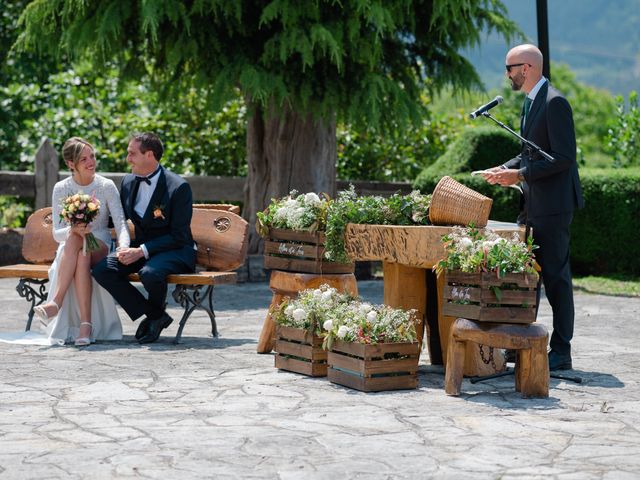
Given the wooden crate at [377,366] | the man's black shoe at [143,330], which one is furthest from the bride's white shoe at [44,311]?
the wooden crate at [377,366]

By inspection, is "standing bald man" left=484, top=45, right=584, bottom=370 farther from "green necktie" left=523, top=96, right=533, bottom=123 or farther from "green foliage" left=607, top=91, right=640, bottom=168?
"green foliage" left=607, top=91, right=640, bottom=168

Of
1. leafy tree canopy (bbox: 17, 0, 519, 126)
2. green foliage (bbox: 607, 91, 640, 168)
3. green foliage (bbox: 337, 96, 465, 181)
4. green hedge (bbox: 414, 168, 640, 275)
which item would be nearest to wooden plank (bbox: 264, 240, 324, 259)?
leafy tree canopy (bbox: 17, 0, 519, 126)

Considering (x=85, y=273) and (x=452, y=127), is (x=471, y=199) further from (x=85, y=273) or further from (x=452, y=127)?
(x=452, y=127)

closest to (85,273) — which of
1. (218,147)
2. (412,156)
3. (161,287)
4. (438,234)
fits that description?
(161,287)

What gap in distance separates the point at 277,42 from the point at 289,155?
6.08 feet

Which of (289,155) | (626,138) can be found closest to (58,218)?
(289,155)

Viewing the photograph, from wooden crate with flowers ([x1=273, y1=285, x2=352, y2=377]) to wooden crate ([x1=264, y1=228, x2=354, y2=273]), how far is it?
467 mm

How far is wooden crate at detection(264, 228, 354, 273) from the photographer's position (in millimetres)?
8074

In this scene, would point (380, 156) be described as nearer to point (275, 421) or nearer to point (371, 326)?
point (371, 326)

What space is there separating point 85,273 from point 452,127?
34.0ft

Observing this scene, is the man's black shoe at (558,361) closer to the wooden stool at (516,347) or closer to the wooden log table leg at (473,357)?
the wooden log table leg at (473,357)

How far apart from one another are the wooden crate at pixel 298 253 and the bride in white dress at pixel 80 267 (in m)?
1.28

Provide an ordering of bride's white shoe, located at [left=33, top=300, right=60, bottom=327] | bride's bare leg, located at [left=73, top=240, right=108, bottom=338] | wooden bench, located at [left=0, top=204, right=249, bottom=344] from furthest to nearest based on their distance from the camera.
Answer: wooden bench, located at [left=0, top=204, right=249, bottom=344], bride's bare leg, located at [left=73, top=240, right=108, bottom=338], bride's white shoe, located at [left=33, top=300, right=60, bottom=327]

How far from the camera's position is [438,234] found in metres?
7.04
